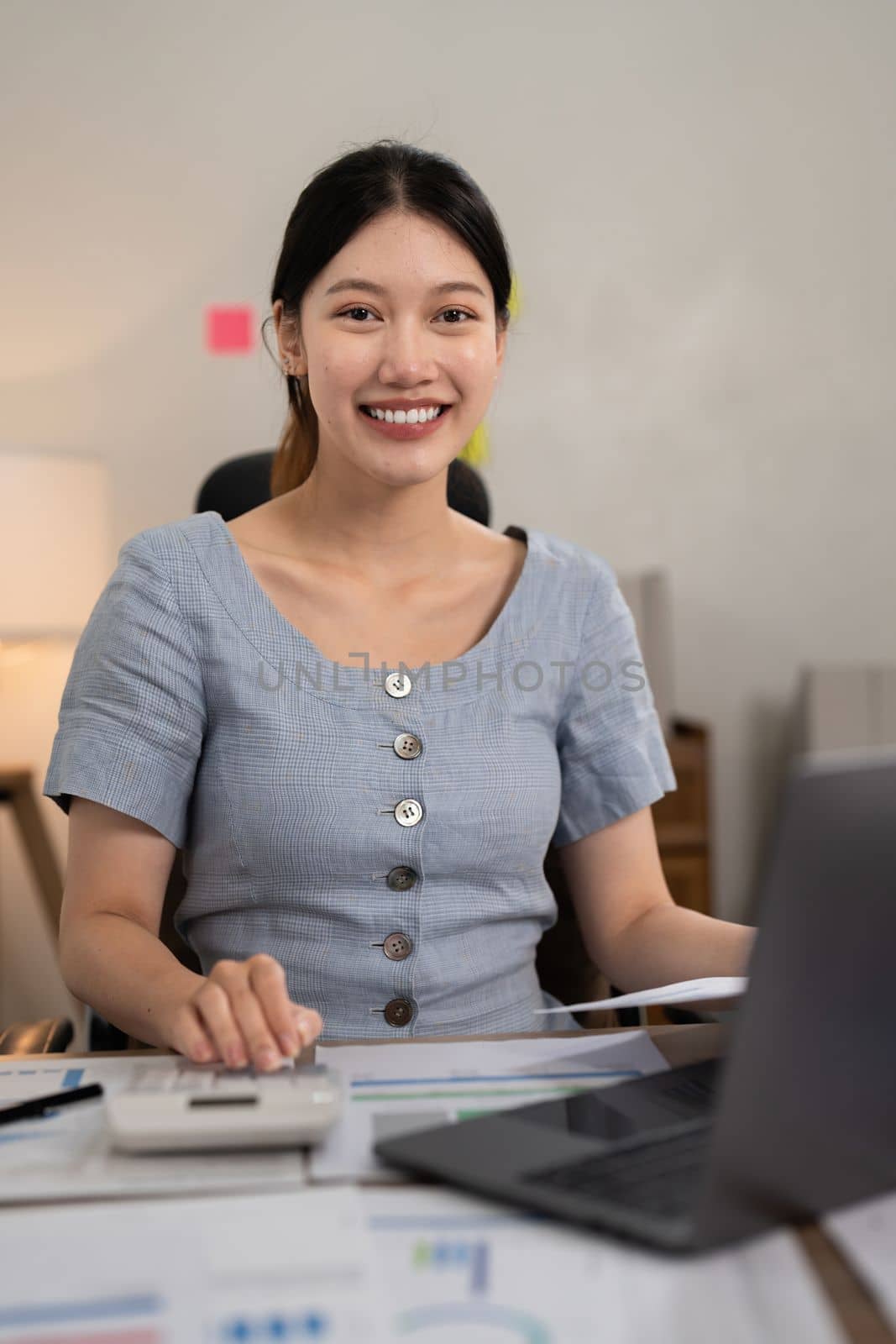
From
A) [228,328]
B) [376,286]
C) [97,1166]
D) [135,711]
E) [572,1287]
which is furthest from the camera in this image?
[228,328]

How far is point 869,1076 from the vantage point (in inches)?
23.8

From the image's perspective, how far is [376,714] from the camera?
1.20 meters

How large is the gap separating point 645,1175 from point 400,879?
55 cm

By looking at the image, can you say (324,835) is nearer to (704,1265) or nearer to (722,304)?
(704,1265)

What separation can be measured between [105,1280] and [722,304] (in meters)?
2.95

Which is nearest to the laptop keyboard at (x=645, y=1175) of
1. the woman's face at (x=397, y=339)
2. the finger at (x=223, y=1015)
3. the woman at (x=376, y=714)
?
the finger at (x=223, y=1015)

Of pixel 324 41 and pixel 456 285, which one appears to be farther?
pixel 324 41

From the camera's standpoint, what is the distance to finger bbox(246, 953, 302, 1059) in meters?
0.80

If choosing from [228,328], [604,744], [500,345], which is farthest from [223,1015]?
[228,328]

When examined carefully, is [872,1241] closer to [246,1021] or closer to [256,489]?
[246,1021]

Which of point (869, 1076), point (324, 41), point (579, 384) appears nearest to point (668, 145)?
point (579, 384)

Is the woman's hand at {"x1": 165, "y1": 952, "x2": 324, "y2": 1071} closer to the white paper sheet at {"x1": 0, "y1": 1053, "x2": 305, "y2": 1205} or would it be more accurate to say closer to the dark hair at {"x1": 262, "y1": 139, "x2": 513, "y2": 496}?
the white paper sheet at {"x1": 0, "y1": 1053, "x2": 305, "y2": 1205}

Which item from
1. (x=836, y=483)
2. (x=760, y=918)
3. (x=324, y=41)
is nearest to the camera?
(x=760, y=918)

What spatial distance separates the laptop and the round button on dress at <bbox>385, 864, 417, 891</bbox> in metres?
0.49
